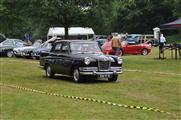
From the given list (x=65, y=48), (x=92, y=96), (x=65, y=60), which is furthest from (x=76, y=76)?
(x=92, y=96)

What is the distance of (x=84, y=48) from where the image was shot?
1986cm

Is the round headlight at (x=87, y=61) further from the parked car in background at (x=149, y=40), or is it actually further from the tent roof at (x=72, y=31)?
the tent roof at (x=72, y=31)

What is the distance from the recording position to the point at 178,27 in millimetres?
33594

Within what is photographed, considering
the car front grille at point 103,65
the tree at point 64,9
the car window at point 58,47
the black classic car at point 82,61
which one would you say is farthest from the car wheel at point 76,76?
the tree at point 64,9

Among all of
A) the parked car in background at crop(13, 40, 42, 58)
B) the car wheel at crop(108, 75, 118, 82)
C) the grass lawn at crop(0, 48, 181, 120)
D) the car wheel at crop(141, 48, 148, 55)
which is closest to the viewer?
the grass lawn at crop(0, 48, 181, 120)

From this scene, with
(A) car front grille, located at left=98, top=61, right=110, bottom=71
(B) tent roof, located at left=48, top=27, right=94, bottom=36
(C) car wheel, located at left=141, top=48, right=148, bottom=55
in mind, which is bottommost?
(C) car wheel, located at left=141, top=48, right=148, bottom=55

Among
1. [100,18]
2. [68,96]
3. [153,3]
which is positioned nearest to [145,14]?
[153,3]

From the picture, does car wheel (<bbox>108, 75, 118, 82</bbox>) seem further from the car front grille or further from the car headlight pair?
the car headlight pair

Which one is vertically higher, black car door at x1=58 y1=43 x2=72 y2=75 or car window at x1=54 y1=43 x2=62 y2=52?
car window at x1=54 y1=43 x2=62 y2=52

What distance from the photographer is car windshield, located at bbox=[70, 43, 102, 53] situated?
64.8 feet

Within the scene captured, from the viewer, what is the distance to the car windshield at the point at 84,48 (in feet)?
64.8

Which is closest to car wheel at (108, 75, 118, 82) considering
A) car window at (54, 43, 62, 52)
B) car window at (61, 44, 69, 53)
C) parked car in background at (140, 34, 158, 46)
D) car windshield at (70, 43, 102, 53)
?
A: car windshield at (70, 43, 102, 53)

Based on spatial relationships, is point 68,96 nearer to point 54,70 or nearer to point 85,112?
point 85,112

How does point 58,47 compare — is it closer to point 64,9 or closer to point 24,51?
point 64,9
